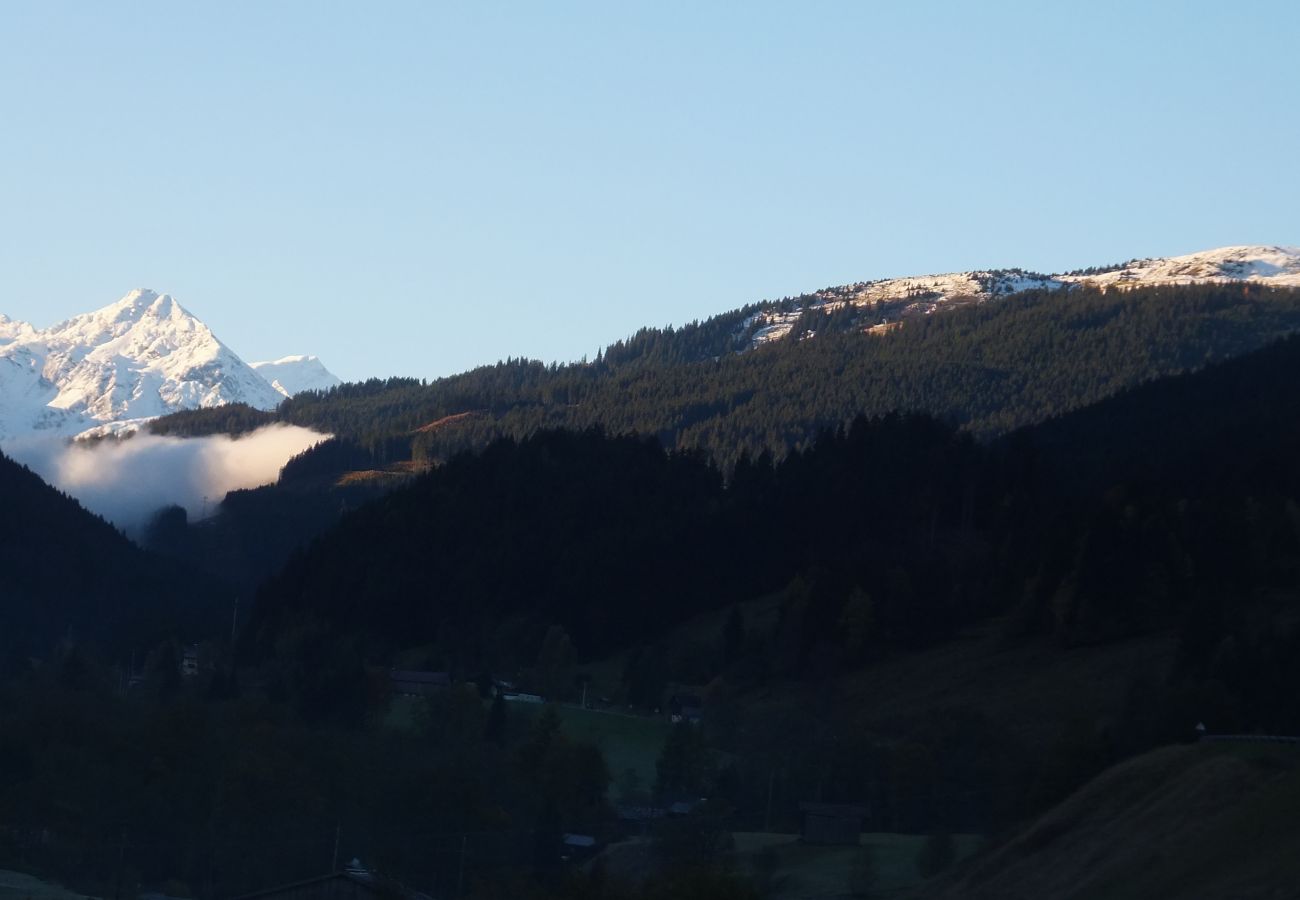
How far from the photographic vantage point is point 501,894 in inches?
2667

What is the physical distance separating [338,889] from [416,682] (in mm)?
62354

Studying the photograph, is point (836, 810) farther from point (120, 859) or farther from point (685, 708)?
point (685, 708)

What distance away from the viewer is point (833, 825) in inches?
2908

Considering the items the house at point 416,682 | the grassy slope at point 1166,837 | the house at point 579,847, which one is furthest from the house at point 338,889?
the house at point 416,682

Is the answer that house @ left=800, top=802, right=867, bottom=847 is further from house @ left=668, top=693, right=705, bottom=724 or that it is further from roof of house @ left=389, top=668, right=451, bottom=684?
roof of house @ left=389, top=668, right=451, bottom=684

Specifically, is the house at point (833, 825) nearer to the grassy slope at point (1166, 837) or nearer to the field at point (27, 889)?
the grassy slope at point (1166, 837)

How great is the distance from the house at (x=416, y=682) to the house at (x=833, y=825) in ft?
177

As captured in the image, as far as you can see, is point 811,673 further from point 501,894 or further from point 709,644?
point 501,894

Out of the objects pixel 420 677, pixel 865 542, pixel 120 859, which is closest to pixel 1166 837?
pixel 120 859

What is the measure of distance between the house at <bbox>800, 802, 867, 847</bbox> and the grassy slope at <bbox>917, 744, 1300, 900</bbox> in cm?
1493

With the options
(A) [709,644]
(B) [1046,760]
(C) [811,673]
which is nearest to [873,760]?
(B) [1046,760]

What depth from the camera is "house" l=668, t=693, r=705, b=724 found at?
112m

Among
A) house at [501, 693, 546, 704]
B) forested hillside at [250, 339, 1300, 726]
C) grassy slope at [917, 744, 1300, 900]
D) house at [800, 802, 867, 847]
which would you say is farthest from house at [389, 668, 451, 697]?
grassy slope at [917, 744, 1300, 900]

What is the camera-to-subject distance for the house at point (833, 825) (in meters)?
72.8
